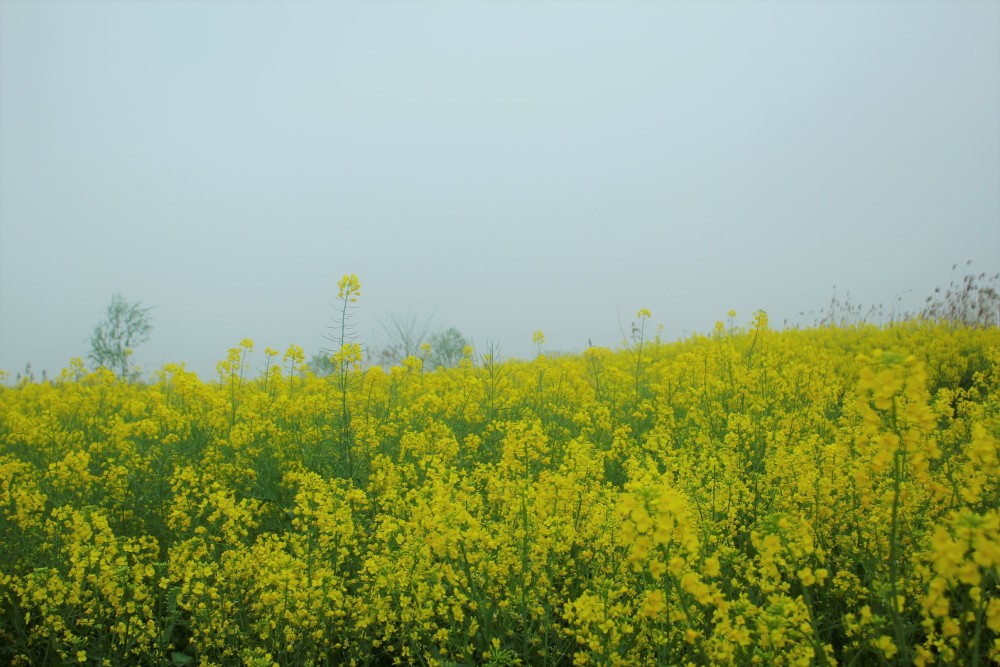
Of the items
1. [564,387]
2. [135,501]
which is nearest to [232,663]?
[135,501]

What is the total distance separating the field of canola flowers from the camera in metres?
1.93

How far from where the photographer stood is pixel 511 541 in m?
2.85

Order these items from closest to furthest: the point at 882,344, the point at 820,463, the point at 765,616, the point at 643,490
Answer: the point at 643,490 → the point at 765,616 → the point at 820,463 → the point at 882,344

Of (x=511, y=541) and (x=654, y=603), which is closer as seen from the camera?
(x=654, y=603)

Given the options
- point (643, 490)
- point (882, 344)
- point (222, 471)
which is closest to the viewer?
point (643, 490)

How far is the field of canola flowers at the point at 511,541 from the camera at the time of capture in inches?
76.2

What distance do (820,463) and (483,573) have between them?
6.74 feet

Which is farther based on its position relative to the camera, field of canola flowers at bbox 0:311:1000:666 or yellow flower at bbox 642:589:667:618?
field of canola flowers at bbox 0:311:1000:666

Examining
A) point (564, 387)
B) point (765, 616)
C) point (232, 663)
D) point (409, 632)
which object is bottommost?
point (232, 663)

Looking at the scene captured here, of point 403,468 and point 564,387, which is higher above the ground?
point 564,387

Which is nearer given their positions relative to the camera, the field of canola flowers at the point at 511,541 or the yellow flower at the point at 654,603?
the yellow flower at the point at 654,603

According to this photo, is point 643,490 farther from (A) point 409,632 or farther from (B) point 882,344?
(B) point 882,344

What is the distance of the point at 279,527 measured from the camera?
4051 millimetres

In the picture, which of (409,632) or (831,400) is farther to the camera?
(831,400)
